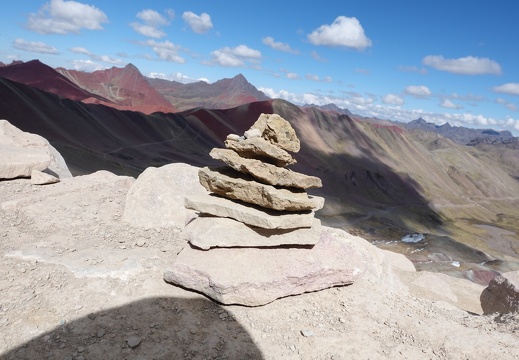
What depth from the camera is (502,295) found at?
11.0 m

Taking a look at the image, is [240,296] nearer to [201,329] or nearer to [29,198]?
[201,329]

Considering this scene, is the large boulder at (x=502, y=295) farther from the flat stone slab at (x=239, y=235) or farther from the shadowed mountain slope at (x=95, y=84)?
the shadowed mountain slope at (x=95, y=84)

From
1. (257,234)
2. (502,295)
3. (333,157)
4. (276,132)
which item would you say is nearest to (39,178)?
(257,234)

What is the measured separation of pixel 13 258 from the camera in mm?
7695

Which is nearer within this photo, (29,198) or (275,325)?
(275,325)

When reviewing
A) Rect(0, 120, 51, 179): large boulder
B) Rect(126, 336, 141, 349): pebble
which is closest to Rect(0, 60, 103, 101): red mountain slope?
Rect(0, 120, 51, 179): large boulder

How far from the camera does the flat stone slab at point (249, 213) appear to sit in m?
7.73

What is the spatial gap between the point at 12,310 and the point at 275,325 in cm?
467

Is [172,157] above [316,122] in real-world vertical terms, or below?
below

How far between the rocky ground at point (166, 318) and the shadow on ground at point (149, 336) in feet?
0.06

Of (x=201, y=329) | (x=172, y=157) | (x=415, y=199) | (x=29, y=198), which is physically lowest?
(x=415, y=199)

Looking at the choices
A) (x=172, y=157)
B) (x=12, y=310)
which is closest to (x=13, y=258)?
(x=12, y=310)

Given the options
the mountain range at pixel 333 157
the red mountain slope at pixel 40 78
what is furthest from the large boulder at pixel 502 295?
the red mountain slope at pixel 40 78

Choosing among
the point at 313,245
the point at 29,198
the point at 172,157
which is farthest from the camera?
the point at 172,157
